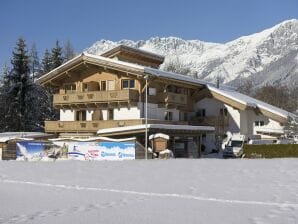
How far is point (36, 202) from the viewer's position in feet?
43.8

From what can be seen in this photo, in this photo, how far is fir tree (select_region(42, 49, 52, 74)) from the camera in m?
69.0

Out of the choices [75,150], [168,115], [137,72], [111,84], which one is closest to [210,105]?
[168,115]

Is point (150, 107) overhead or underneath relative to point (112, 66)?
underneath

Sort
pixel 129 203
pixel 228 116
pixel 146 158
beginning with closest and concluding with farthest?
pixel 129 203
pixel 146 158
pixel 228 116

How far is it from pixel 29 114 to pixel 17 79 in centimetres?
457

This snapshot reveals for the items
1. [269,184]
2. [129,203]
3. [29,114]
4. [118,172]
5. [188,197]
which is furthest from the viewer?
[29,114]

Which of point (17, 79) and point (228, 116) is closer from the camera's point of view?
point (228, 116)

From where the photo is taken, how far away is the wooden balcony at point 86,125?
4147cm

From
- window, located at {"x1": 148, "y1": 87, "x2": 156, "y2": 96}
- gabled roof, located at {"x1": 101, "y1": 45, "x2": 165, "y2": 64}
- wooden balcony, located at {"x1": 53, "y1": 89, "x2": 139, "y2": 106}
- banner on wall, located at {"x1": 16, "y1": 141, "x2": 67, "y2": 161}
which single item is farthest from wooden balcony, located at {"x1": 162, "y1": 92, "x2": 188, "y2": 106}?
→ banner on wall, located at {"x1": 16, "y1": 141, "x2": 67, "y2": 161}

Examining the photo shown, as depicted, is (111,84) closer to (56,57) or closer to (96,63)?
(96,63)

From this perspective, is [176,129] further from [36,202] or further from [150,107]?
[36,202]

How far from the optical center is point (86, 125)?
1748 inches

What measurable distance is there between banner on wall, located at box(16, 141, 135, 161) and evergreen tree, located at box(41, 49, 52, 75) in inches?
1305

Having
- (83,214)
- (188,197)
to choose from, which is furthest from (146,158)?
→ (83,214)
